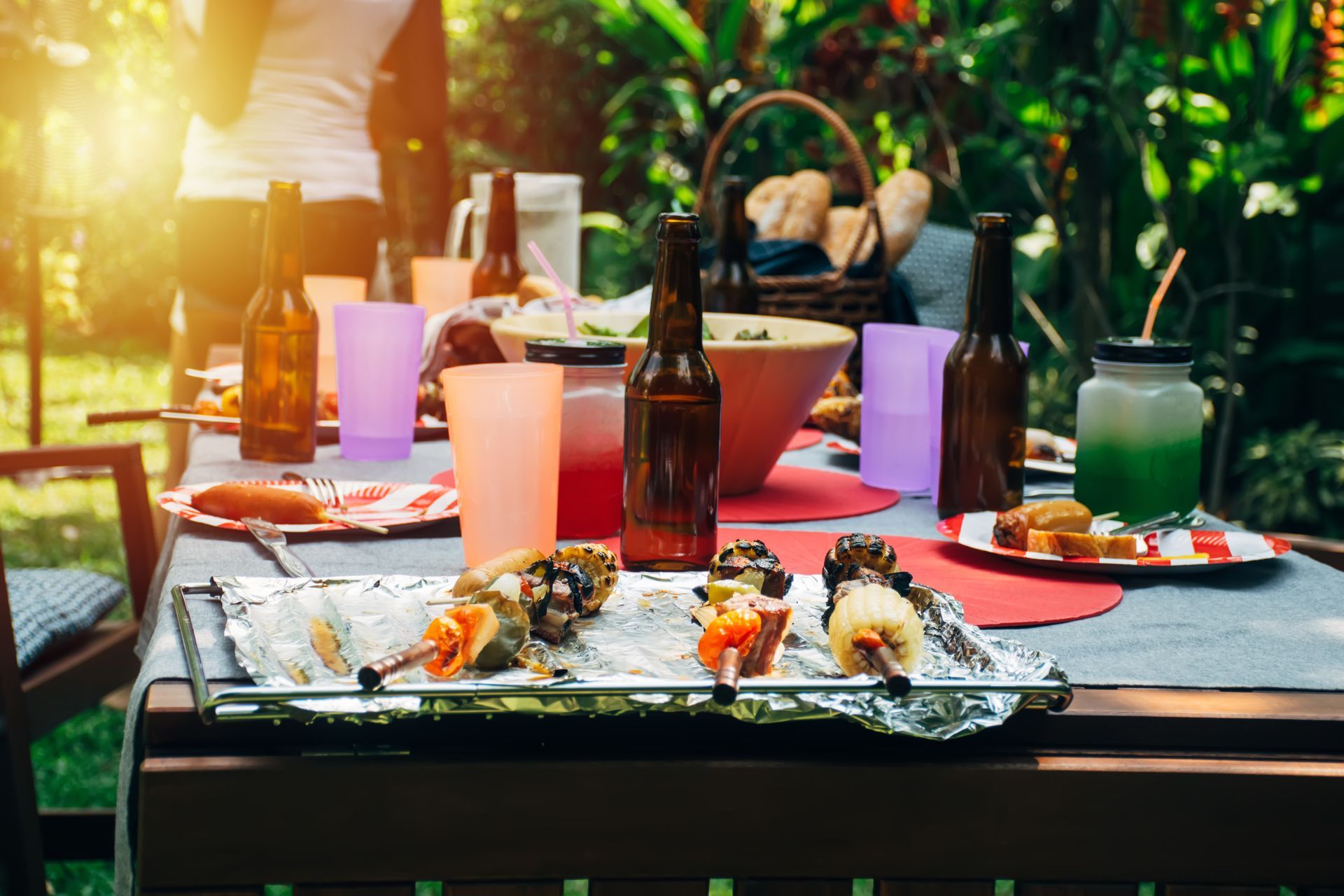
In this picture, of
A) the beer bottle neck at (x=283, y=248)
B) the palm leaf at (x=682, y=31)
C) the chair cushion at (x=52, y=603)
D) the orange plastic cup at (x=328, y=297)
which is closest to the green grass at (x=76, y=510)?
the chair cushion at (x=52, y=603)

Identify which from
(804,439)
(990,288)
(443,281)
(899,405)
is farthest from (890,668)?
(443,281)

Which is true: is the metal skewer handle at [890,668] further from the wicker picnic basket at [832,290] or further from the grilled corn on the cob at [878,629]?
the wicker picnic basket at [832,290]

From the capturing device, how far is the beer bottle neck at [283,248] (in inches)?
54.8

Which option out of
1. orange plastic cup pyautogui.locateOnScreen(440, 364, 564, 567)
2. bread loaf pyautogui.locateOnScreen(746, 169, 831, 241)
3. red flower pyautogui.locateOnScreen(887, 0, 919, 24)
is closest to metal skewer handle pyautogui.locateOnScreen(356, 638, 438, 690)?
orange plastic cup pyautogui.locateOnScreen(440, 364, 564, 567)

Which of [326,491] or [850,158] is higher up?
[850,158]

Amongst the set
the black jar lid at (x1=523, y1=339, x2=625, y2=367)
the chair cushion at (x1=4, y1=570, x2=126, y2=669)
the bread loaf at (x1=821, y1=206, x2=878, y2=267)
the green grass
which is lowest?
the green grass

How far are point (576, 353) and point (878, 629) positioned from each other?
45cm

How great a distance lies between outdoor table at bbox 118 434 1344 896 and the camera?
63 centimetres

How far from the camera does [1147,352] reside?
1101mm

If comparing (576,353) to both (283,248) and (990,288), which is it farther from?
(283,248)

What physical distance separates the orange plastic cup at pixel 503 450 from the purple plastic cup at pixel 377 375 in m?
0.47

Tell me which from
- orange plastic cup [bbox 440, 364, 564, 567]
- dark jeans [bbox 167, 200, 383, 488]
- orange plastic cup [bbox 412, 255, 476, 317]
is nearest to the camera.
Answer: orange plastic cup [bbox 440, 364, 564, 567]

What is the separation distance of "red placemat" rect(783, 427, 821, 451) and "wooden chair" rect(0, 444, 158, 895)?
2.97 ft

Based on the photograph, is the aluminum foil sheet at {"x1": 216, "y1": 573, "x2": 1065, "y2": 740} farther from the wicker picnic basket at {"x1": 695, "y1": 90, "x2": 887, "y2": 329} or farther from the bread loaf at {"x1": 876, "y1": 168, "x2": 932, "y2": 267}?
the bread loaf at {"x1": 876, "y1": 168, "x2": 932, "y2": 267}
